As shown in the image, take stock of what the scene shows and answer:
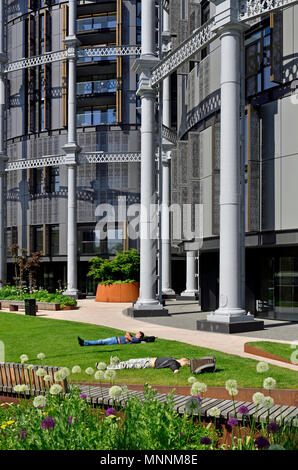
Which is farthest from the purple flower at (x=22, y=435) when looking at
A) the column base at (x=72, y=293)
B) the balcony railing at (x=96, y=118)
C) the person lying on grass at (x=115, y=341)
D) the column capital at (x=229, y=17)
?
the balcony railing at (x=96, y=118)

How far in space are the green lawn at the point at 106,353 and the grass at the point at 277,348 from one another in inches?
38.0

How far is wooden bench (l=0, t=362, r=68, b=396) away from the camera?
8.67 m

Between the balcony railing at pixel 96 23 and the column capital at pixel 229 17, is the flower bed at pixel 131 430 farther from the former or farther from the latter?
the balcony railing at pixel 96 23

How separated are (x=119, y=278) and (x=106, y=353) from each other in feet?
83.1

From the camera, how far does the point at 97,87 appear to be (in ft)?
165

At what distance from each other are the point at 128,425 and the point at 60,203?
45.2m

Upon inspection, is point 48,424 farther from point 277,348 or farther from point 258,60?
point 258,60

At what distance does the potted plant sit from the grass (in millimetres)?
23612

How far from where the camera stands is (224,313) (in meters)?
18.7

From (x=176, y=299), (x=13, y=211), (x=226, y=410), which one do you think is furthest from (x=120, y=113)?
(x=226, y=410)

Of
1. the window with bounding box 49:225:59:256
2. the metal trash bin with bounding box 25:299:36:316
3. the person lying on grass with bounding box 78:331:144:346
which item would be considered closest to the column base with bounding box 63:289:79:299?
the window with bounding box 49:225:59:256

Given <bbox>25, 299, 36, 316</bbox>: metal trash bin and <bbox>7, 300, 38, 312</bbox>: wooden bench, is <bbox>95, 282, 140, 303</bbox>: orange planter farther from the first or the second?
<bbox>25, 299, 36, 316</bbox>: metal trash bin
